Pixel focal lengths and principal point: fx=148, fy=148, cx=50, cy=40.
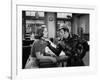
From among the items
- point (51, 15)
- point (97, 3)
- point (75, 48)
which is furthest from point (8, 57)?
point (97, 3)

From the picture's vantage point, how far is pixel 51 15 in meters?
1.77

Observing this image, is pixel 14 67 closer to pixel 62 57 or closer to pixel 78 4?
pixel 62 57

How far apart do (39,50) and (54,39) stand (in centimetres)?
22

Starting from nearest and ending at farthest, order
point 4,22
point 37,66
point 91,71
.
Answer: point 4,22
point 37,66
point 91,71

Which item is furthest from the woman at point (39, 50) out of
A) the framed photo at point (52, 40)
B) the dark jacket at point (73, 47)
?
the dark jacket at point (73, 47)

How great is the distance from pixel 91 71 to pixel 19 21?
1.08 meters

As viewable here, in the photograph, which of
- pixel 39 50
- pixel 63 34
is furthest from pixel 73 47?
pixel 39 50

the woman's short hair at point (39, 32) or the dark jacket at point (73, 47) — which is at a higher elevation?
the woman's short hair at point (39, 32)

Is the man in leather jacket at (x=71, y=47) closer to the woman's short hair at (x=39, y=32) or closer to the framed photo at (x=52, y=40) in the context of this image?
the framed photo at (x=52, y=40)

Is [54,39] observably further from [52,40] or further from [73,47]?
[73,47]

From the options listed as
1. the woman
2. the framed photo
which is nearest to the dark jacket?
the framed photo

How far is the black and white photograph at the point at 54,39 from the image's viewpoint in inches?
67.2

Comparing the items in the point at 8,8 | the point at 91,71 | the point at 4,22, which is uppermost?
the point at 8,8

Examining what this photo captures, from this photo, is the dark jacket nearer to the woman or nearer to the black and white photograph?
the black and white photograph
